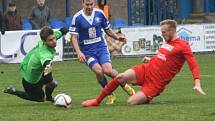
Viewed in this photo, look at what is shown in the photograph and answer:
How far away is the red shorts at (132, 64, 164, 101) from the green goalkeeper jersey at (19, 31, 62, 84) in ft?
4.59

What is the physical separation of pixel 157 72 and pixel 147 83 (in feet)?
0.78

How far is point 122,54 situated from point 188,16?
493 inches

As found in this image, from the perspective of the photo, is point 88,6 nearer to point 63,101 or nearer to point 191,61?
point 63,101

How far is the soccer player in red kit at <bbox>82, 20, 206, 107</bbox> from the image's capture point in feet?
38.4

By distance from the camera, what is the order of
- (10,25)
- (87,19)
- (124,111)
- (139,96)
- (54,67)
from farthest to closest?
(10,25)
(54,67)
(87,19)
(139,96)
(124,111)

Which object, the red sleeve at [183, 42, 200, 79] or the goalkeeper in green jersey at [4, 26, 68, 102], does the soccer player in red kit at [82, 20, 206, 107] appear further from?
the goalkeeper in green jersey at [4, 26, 68, 102]

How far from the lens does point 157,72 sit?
11.9 meters

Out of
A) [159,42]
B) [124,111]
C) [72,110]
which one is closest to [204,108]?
[124,111]

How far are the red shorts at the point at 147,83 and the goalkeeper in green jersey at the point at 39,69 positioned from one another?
1.39 m

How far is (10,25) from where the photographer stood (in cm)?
2597

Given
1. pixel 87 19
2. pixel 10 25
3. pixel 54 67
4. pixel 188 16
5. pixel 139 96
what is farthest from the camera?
pixel 188 16

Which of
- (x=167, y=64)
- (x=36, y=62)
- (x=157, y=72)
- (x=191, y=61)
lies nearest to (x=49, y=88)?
(x=36, y=62)

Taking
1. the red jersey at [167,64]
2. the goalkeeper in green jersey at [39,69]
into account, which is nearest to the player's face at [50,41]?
the goalkeeper in green jersey at [39,69]

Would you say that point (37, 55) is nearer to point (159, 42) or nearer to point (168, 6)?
point (159, 42)
